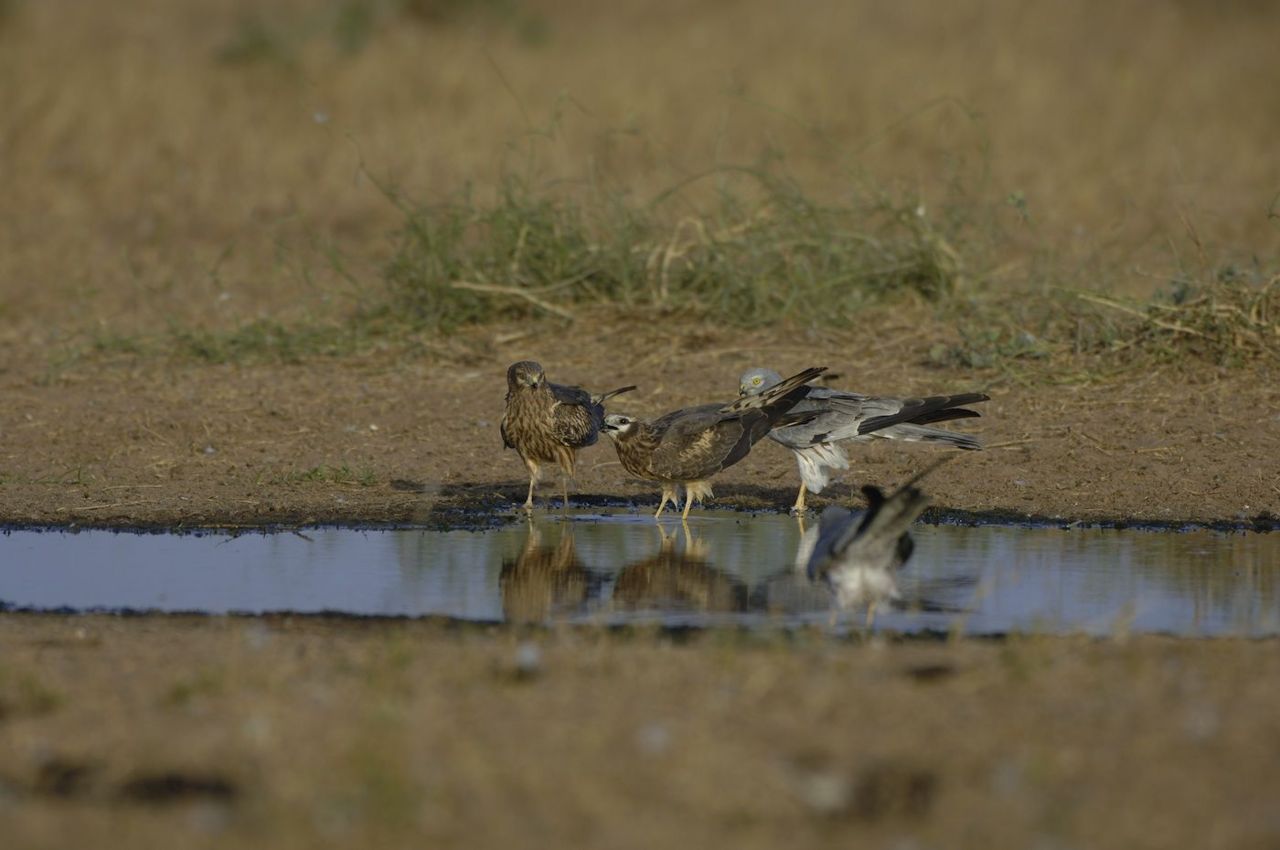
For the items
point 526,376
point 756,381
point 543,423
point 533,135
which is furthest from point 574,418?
point 533,135

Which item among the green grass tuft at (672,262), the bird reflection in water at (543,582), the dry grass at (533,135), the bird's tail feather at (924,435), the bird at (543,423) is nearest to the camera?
the bird reflection in water at (543,582)

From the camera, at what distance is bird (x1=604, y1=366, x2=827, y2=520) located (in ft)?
28.1

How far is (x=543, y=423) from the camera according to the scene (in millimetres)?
8914

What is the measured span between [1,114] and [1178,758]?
15.6 metres

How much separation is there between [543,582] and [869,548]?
4.23 feet

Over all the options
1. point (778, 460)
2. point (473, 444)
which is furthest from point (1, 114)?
point (778, 460)

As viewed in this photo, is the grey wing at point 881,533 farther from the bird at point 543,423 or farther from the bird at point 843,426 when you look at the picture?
the bird at point 543,423

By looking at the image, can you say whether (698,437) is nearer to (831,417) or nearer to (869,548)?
(831,417)

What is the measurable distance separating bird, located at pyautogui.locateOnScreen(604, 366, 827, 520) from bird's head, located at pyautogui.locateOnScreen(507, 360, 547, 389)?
0.51m

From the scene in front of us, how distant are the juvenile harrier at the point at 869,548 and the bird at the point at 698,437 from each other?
5.36 ft

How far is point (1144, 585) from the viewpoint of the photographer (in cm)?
692

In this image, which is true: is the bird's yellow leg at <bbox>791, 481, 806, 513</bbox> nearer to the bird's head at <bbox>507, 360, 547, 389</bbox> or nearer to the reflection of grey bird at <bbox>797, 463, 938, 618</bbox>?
the bird's head at <bbox>507, 360, 547, 389</bbox>

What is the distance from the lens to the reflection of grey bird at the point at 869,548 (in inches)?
255

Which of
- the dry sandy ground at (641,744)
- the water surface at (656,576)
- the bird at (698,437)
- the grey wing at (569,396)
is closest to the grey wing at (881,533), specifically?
the water surface at (656,576)
